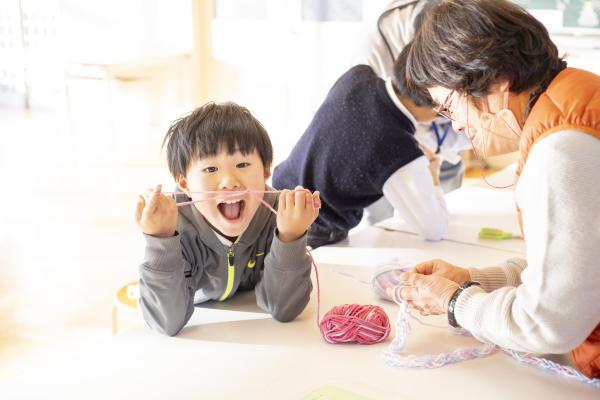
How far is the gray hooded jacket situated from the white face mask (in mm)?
363

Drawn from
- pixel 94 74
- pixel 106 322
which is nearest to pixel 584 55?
pixel 106 322

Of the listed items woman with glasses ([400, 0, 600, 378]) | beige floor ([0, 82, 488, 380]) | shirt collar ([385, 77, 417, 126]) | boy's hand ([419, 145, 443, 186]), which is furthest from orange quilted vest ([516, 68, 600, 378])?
beige floor ([0, 82, 488, 380])

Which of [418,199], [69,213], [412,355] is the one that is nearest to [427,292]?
[412,355]

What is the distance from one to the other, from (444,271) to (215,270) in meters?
0.42

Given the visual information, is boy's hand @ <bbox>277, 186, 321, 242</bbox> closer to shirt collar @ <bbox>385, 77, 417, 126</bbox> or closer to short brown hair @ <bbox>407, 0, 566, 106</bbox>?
short brown hair @ <bbox>407, 0, 566, 106</bbox>

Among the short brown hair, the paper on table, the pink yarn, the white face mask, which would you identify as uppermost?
the short brown hair

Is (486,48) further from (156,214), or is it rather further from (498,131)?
(156,214)

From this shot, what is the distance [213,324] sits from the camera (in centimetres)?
133

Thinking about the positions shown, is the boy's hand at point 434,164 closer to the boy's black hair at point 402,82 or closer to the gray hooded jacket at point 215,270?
the boy's black hair at point 402,82

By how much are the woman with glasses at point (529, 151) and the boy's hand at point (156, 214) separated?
416 mm

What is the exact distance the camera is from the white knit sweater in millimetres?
917

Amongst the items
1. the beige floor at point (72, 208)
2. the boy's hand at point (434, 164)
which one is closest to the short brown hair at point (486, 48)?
the boy's hand at point (434, 164)

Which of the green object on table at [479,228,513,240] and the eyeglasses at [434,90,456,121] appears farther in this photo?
the green object on table at [479,228,513,240]

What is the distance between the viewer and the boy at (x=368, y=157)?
1.86 metres
